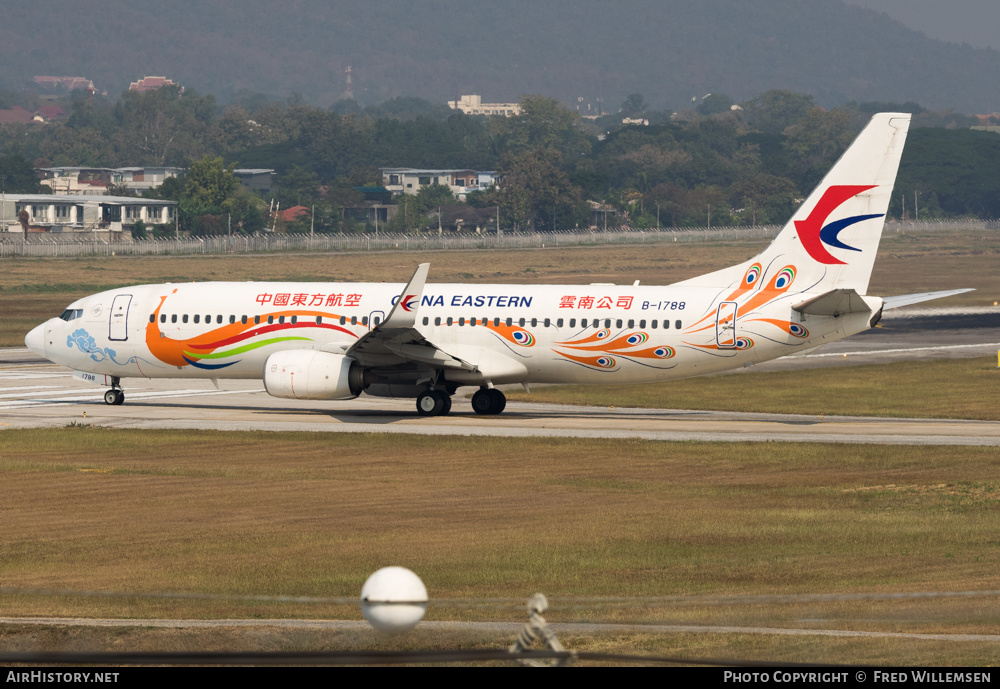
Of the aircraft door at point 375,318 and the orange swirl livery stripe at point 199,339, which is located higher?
the aircraft door at point 375,318

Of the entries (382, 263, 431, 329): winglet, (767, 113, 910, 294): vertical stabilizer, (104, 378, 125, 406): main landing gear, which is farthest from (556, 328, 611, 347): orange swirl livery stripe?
(104, 378, 125, 406): main landing gear

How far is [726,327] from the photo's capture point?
4497 centimetres

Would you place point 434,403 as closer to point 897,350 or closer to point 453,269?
point 897,350

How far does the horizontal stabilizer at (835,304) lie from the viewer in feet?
140

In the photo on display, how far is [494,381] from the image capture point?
47188 mm

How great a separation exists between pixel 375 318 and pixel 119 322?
384 inches

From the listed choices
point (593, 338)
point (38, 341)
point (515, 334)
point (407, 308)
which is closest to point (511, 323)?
point (515, 334)

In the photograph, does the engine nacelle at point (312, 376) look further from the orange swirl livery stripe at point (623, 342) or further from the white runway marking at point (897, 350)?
the white runway marking at point (897, 350)

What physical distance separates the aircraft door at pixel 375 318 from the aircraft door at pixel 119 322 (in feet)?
30.3

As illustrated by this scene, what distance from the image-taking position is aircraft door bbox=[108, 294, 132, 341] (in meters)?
49.3

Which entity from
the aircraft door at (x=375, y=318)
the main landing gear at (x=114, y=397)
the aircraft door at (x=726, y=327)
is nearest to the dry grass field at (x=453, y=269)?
the main landing gear at (x=114, y=397)

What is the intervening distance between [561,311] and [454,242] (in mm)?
144839
